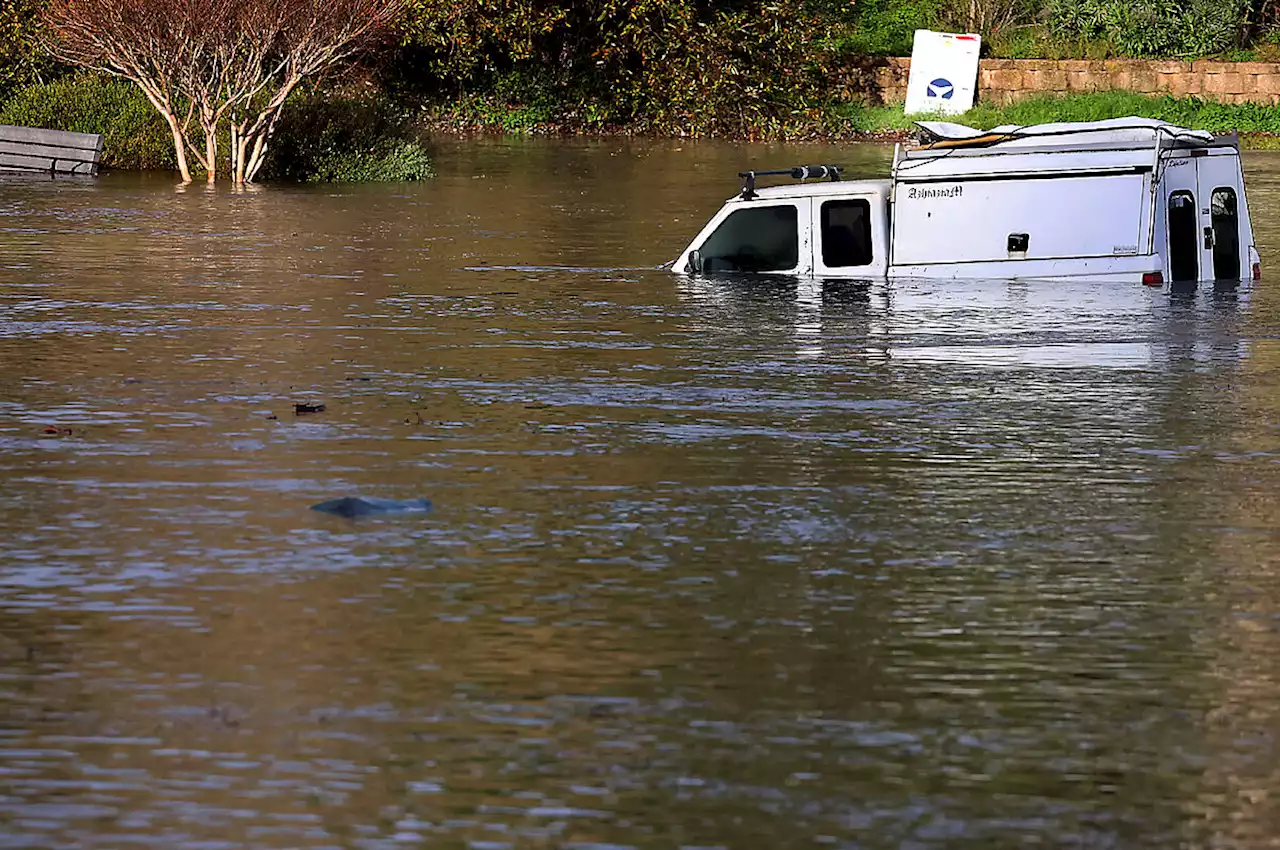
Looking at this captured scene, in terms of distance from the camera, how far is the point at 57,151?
38.8 metres

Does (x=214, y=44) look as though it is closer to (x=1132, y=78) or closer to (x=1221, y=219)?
(x=1221, y=219)

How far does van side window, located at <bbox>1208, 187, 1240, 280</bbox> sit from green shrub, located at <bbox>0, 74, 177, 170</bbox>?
2268 centimetres

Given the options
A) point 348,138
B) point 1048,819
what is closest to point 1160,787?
point 1048,819

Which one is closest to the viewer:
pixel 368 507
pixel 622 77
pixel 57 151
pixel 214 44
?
pixel 368 507

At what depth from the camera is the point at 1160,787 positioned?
7367mm

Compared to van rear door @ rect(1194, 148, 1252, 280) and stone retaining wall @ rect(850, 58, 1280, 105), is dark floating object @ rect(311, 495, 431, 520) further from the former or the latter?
stone retaining wall @ rect(850, 58, 1280, 105)

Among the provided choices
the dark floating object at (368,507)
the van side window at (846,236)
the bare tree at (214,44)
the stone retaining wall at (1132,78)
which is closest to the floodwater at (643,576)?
the dark floating object at (368,507)

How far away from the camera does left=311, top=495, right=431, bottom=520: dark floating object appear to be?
38.3ft

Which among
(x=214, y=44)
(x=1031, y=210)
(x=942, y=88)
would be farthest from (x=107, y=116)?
(x=1031, y=210)

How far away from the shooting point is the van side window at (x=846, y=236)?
21.7m

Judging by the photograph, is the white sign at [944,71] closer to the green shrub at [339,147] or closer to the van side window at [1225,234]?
the green shrub at [339,147]

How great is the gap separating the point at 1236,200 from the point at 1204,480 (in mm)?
8531

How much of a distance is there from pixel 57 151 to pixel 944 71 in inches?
894

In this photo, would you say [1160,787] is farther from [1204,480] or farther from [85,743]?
[1204,480]
